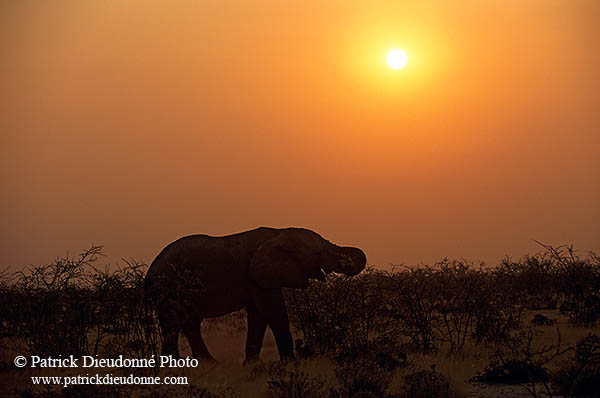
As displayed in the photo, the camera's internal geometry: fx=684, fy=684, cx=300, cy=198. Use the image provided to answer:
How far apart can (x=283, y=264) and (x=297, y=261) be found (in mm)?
420

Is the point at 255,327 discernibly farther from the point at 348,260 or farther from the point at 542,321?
the point at 542,321

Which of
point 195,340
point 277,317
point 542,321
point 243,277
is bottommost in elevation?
point 542,321

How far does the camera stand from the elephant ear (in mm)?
16250

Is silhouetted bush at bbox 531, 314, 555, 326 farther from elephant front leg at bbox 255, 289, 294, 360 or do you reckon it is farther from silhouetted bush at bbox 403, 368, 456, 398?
silhouetted bush at bbox 403, 368, 456, 398

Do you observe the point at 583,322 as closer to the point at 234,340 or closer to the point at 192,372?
the point at 234,340

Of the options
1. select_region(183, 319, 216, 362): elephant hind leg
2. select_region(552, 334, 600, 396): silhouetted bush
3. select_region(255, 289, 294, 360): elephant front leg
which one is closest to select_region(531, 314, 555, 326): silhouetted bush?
select_region(255, 289, 294, 360): elephant front leg

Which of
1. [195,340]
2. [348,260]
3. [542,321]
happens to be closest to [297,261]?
[348,260]

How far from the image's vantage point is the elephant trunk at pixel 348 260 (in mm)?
16266

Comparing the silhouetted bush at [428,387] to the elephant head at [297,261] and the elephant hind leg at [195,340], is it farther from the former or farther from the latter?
the elephant hind leg at [195,340]

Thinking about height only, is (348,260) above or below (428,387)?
above

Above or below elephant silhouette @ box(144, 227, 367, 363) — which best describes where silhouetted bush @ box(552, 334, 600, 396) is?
below

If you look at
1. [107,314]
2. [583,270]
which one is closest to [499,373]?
[107,314]

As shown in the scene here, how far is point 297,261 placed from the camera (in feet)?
54.4

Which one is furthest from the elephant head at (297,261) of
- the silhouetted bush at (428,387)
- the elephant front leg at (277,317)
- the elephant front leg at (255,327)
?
the silhouetted bush at (428,387)
